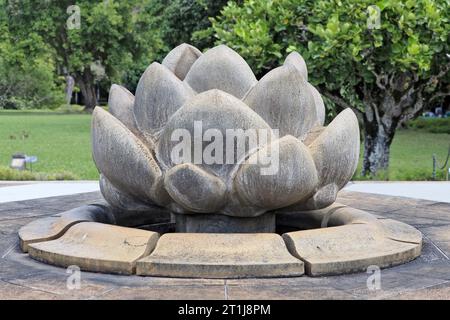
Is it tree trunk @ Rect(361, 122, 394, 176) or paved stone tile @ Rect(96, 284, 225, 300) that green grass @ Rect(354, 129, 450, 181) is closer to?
tree trunk @ Rect(361, 122, 394, 176)

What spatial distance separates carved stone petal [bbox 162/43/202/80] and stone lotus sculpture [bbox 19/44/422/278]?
1.70 ft

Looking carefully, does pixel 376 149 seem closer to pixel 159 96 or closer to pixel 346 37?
pixel 346 37

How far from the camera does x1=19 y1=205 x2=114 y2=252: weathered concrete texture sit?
4.59m

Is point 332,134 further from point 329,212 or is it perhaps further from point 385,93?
point 385,93

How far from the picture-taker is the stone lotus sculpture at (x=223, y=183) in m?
3.97

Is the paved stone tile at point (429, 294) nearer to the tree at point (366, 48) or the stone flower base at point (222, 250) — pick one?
the stone flower base at point (222, 250)

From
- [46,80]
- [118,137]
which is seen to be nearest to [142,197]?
[118,137]

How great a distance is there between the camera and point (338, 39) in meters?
10.1

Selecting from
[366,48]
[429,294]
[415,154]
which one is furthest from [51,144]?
[429,294]

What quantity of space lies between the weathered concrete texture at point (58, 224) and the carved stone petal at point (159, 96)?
880 mm

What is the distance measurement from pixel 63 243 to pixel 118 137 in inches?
33.3

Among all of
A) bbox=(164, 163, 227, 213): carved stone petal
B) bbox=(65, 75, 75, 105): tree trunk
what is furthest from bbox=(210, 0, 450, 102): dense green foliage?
bbox=(65, 75, 75, 105): tree trunk

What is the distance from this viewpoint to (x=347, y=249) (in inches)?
163

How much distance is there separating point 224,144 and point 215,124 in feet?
0.50
